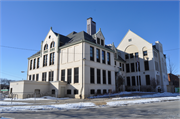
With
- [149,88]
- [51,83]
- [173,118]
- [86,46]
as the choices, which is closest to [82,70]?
[86,46]

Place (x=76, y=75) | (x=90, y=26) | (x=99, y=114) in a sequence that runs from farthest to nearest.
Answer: (x=90, y=26)
(x=76, y=75)
(x=99, y=114)

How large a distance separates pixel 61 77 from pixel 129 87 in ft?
83.3

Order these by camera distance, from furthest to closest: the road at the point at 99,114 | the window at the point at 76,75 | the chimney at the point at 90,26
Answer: the chimney at the point at 90,26 → the window at the point at 76,75 → the road at the point at 99,114

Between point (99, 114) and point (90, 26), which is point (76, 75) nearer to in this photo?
point (90, 26)

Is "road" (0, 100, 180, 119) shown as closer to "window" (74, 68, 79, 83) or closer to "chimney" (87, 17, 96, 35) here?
"window" (74, 68, 79, 83)

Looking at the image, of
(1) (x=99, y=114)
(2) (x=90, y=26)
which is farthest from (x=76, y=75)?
(1) (x=99, y=114)

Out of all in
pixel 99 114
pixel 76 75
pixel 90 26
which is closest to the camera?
pixel 99 114

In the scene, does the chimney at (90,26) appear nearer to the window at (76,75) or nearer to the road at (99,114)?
the window at (76,75)

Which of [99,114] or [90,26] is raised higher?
[90,26]

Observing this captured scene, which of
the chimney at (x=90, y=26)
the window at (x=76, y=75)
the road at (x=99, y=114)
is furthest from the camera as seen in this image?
the chimney at (x=90, y=26)

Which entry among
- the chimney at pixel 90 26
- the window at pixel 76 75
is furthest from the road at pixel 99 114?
the chimney at pixel 90 26

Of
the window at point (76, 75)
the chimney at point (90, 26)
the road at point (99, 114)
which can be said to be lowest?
the road at point (99, 114)

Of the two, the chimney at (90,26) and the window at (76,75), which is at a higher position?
the chimney at (90,26)

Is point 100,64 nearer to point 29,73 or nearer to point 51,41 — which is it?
point 51,41
